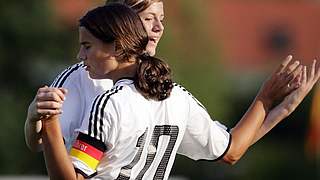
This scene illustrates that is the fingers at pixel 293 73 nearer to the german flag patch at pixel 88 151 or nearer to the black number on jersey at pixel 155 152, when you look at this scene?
the black number on jersey at pixel 155 152

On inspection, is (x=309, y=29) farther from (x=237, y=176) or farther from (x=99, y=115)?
(x=99, y=115)

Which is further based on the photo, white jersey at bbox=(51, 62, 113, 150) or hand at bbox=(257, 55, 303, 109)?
hand at bbox=(257, 55, 303, 109)

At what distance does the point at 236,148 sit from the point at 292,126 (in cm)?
3753

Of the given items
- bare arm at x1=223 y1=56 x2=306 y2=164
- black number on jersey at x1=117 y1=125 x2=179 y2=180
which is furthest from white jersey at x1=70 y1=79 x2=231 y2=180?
bare arm at x1=223 y1=56 x2=306 y2=164

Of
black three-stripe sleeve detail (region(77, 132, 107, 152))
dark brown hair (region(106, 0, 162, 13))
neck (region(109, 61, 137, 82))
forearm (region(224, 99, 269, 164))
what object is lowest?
forearm (region(224, 99, 269, 164))

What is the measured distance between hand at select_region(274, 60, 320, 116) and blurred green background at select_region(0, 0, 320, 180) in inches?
825

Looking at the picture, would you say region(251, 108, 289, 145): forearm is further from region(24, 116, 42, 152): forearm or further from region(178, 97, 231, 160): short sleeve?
region(24, 116, 42, 152): forearm

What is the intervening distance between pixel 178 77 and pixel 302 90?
32343 millimetres

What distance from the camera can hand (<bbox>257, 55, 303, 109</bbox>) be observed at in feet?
23.3

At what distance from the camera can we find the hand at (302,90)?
7.12 meters

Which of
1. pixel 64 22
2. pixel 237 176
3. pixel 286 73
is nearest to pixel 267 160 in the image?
pixel 237 176

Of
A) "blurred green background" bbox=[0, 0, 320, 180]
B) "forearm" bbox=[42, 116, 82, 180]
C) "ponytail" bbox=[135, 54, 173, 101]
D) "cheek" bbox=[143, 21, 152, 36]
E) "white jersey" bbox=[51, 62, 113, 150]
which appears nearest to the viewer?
"forearm" bbox=[42, 116, 82, 180]

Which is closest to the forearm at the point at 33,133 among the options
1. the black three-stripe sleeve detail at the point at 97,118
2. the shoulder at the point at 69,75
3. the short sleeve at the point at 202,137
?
the black three-stripe sleeve detail at the point at 97,118

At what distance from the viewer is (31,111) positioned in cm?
598
